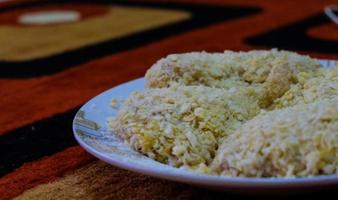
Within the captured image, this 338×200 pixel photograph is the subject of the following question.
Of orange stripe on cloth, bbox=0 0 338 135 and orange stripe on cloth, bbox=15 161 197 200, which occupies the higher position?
orange stripe on cloth, bbox=15 161 197 200

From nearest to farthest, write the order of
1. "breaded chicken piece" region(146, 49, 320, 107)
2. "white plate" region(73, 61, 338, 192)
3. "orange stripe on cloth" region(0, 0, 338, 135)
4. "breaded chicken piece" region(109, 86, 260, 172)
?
"white plate" region(73, 61, 338, 192) < "breaded chicken piece" region(109, 86, 260, 172) < "breaded chicken piece" region(146, 49, 320, 107) < "orange stripe on cloth" region(0, 0, 338, 135)

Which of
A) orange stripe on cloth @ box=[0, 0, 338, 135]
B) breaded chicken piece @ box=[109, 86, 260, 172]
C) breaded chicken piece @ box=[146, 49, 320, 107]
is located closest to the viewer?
breaded chicken piece @ box=[109, 86, 260, 172]

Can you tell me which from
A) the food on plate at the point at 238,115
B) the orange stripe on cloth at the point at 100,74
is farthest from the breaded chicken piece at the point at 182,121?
the orange stripe on cloth at the point at 100,74

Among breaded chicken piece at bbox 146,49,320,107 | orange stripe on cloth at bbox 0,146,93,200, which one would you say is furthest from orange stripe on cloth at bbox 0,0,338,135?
breaded chicken piece at bbox 146,49,320,107

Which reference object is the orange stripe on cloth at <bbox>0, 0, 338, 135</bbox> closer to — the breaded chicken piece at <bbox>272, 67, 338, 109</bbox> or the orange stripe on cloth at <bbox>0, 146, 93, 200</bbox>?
the orange stripe on cloth at <bbox>0, 146, 93, 200</bbox>

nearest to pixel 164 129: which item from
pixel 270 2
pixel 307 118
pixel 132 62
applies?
pixel 307 118

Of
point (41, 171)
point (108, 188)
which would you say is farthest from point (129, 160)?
point (41, 171)

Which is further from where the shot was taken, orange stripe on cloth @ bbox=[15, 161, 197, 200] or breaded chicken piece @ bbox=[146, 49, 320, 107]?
breaded chicken piece @ bbox=[146, 49, 320, 107]
